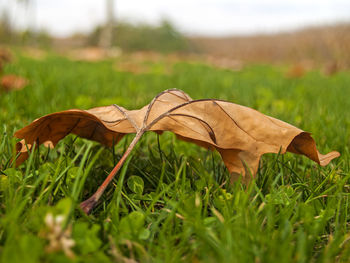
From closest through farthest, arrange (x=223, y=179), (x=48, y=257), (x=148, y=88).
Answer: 1. (x=48, y=257)
2. (x=223, y=179)
3. (x=148, y=88)

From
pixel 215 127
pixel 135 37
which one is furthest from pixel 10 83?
pixel 135 37

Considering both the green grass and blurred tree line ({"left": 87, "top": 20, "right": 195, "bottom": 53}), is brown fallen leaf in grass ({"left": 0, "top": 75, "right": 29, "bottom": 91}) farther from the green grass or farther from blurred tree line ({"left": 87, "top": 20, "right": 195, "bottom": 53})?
blurred tree line ({"left": 87, "top": 20, "right": 195, "bottom": 53})

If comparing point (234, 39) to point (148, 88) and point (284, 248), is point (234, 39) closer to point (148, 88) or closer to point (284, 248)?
point (148, 88)

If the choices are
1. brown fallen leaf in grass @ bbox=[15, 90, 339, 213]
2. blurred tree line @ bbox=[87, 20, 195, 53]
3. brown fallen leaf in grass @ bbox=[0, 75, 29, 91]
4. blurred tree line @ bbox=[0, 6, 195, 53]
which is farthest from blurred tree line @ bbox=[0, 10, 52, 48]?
brown fallen leaf in grass @ bbox=[15, 90, 339, 213]

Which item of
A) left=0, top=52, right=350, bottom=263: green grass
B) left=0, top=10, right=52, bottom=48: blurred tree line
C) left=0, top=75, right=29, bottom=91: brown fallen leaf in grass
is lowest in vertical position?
Answer: left=0, top=52, right=350, bottom=263: green grass

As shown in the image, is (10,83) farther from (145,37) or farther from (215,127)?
(145,37)

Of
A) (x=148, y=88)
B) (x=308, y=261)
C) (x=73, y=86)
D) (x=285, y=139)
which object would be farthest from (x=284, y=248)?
(x=148, y=88)

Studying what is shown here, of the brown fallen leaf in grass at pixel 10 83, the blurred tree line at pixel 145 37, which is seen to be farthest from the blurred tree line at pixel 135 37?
the brown fallen leaf in grass at pixel 10 83

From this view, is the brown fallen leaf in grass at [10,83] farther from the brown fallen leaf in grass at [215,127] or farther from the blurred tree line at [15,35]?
the blurred tree line at [15,35]
